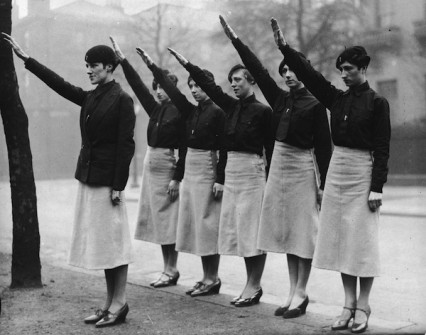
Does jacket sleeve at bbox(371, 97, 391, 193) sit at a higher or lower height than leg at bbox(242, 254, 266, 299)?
higher

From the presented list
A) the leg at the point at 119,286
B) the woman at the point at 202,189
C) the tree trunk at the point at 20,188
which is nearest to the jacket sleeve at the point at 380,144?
the woman at the point at 202,189

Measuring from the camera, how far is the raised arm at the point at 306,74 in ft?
15.3

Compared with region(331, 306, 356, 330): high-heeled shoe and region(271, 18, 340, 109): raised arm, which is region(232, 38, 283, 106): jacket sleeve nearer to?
region(271, 18, 340, 109): raised arm

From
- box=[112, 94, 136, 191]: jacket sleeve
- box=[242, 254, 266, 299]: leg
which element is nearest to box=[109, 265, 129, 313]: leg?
box=[112, 94, 136, 191]: jacket sleeve

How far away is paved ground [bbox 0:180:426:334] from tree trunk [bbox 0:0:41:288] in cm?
29

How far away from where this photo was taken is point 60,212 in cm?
1547

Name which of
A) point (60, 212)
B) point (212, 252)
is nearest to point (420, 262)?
point (212, 252)

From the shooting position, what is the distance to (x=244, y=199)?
544cm

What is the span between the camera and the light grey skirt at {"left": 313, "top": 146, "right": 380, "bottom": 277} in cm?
444

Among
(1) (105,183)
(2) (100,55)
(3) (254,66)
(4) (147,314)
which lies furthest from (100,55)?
(4) (147,314)

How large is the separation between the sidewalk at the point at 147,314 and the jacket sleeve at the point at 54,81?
69.6 inches

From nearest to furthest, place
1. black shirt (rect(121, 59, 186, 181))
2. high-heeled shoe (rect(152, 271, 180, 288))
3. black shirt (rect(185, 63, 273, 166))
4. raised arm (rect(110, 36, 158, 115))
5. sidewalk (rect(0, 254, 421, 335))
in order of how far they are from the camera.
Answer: sidewalk (rect(0, 254, 421, 335))
black shirt (rect(185, 63, 273, 166))
raised arm (rect(110, 36, 158, 115))
black shirt (rect(121, 59, 186, 181))
high-heeled shoe (rect(152, 271, 180, 288))

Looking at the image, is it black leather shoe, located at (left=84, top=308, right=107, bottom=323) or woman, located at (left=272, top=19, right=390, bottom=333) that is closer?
woman, located at (left=272, top=19, right=390, bottom=333)

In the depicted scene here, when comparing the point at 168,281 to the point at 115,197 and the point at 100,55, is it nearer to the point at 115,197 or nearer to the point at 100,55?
the point at 115,197
